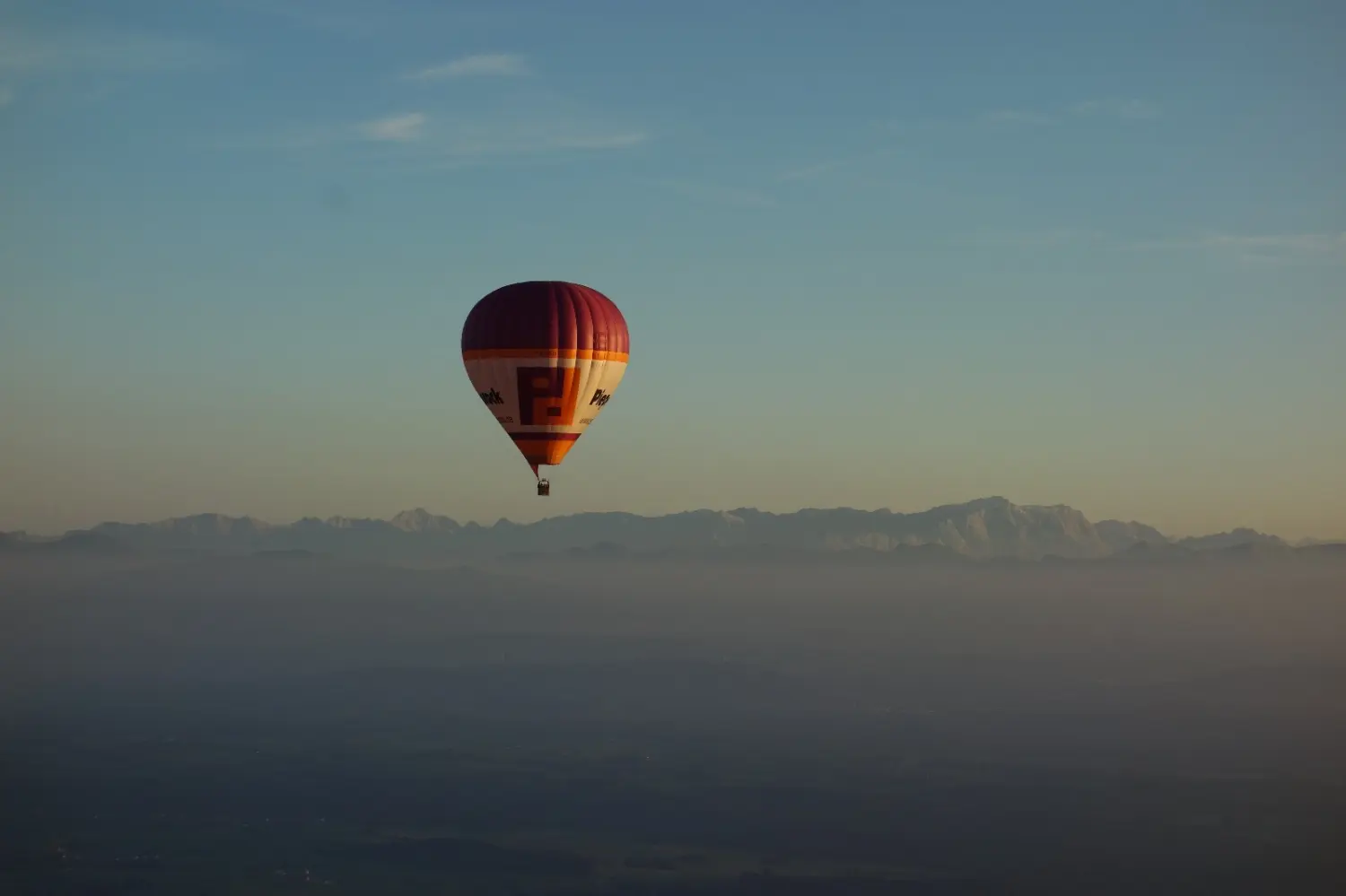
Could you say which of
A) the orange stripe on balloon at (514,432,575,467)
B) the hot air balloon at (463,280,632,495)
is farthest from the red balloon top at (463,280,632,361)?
the orange stripe on balloon at (514,432,575,467)

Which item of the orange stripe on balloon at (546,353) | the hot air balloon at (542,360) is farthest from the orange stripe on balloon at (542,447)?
the orange stripe on balloon at (546,353)

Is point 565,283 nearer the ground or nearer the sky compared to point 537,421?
nearer the sky

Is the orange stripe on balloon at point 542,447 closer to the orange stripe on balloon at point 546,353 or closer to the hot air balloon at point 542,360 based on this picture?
the hot air balloon at point 542,360

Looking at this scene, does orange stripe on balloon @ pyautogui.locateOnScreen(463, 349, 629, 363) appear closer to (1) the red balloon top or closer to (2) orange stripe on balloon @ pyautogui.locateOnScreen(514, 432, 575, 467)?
(1) the red balloon top

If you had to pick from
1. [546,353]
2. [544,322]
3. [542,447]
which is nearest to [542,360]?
[546,353]

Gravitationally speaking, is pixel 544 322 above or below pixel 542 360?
above

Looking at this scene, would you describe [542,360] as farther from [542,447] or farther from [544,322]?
[542,447]
